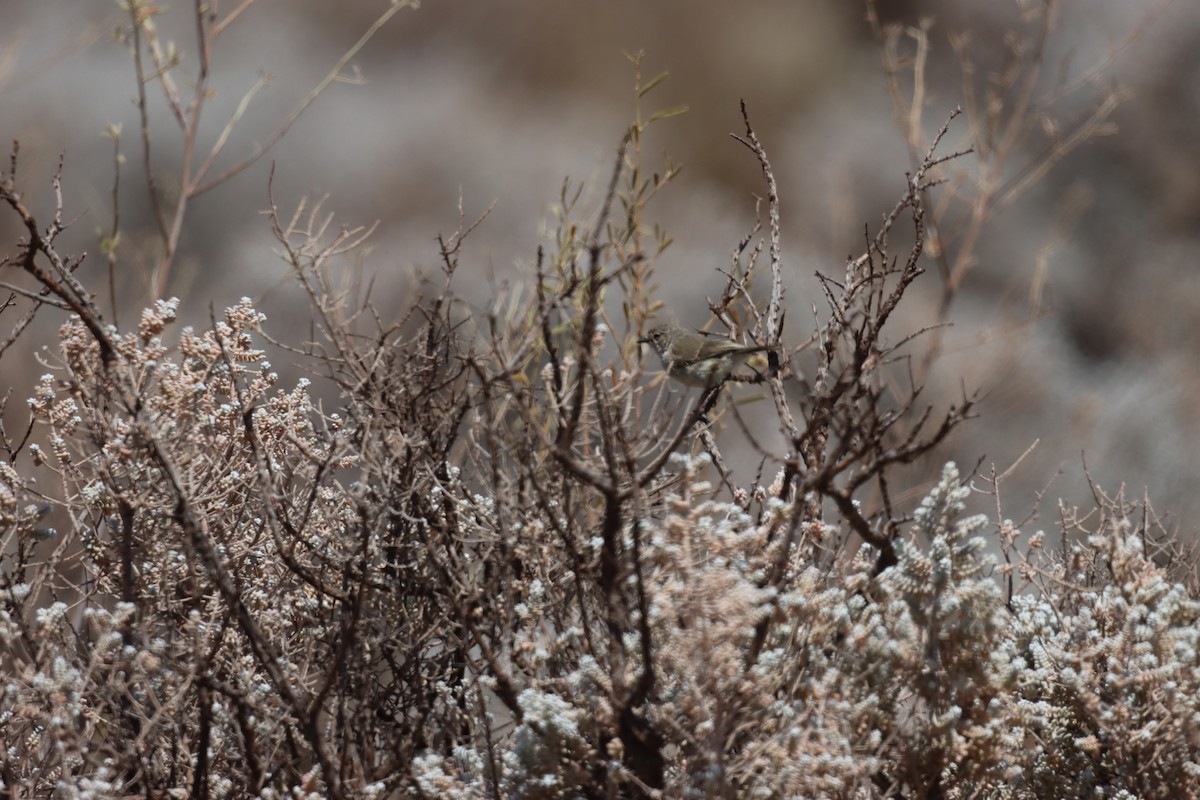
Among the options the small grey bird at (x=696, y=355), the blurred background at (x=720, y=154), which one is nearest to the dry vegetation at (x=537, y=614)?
the small grey bird at (x=696, y=355)

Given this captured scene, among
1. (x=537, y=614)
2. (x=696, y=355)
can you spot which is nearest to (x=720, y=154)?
(x=696, y=355)

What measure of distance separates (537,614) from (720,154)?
5.21 meters

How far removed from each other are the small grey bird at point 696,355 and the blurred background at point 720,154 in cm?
247

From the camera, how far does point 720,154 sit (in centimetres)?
640

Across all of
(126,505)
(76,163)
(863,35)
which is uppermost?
(863,35)

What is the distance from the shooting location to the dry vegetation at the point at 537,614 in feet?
4.24

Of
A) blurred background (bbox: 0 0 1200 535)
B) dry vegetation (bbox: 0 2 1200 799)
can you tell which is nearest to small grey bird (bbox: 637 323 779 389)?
dry vegetation (bbox: 0 2 1200 799)

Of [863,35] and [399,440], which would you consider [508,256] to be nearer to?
[863,35]

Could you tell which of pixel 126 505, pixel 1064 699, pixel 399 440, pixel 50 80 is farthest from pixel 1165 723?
pixel 50 80

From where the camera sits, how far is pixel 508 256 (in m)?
6.12

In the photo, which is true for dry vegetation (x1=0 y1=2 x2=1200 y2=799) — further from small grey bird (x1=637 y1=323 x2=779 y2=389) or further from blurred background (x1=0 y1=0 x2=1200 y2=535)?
blurred background (x1=0 y1=0 x2=1200 y2=535)

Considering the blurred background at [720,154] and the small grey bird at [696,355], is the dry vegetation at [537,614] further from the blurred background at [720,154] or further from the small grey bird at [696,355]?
the blurred background at [720,154]

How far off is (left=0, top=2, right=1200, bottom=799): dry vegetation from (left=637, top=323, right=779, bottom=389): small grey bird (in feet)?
2.65

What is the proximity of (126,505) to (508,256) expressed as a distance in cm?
466
